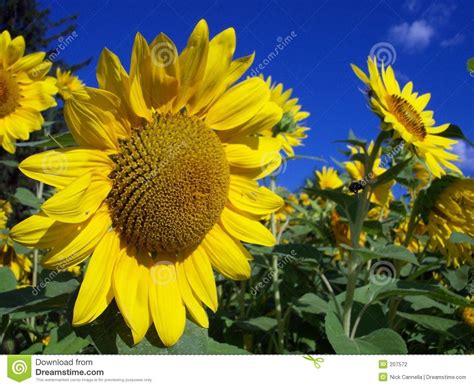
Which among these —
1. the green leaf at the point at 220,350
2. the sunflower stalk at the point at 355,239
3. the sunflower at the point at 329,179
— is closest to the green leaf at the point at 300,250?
the sunflower stalk at the point at 355,239

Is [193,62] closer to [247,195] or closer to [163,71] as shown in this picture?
[163,71]

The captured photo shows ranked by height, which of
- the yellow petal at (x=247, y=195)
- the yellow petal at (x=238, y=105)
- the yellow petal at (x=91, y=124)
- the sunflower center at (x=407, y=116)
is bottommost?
the yellow petal at (x=247, y=195)

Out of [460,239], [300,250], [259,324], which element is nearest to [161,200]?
[300,250]

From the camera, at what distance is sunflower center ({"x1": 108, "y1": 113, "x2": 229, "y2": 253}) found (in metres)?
0.99

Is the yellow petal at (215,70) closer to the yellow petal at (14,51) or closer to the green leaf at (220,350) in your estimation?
the green leaf at (220,350)

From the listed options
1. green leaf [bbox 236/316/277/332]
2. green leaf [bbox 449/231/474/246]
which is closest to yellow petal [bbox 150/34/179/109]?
green leaf [bbox 236/316/277/332]

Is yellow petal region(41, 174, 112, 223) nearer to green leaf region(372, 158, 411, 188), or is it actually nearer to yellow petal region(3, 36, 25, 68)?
green leaf region(372, 158, 411, 188)

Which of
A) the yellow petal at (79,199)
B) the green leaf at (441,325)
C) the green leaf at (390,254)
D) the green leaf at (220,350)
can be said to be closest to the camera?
the yellow petal at (79,199)

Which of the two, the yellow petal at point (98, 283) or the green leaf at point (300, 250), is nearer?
the yellow petal at point (98, 283)

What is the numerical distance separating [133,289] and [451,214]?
1216mm

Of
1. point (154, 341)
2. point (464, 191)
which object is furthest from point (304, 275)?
point (154, 341)

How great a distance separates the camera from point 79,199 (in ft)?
2.99

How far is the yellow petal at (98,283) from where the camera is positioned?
903 mm
